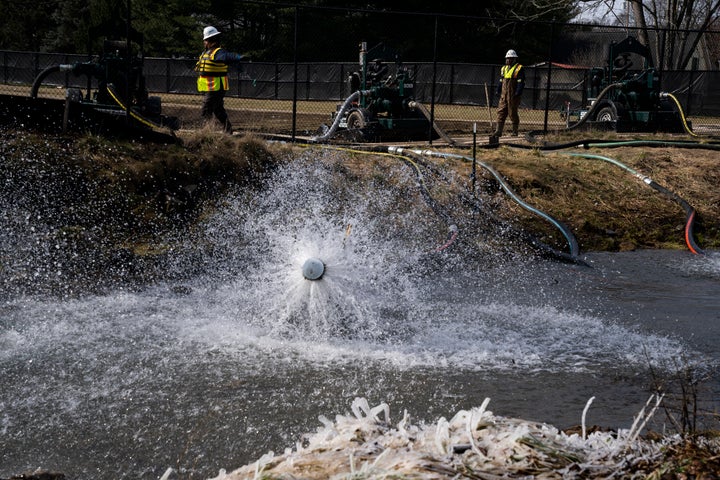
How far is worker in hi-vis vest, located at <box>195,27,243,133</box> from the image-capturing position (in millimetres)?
14586

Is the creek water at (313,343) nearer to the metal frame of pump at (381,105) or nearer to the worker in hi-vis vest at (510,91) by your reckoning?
the metal frame of pump at (381,105)

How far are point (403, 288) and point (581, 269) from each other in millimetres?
2781

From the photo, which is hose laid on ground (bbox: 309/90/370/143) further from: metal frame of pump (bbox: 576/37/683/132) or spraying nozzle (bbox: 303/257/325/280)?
spraying nozzle (bbox: 303/257/325/280)

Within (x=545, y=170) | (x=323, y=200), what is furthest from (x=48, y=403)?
(x=545, y=170)

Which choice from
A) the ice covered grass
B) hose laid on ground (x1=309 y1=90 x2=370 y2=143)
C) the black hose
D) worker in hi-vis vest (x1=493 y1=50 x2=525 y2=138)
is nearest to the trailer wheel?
worker in hi-vis vest (x1=493 y1=50 x2=525 y2=138)

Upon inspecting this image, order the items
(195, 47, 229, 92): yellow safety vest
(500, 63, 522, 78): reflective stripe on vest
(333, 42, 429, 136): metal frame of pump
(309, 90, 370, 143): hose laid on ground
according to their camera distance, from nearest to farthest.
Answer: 1. (195, 47, 229, 92): yellow safety vest
2. (309, 90, 370, 143): hose laid on ground
3. (333, 42, 429, 136): metal frame of pump
4. (500, 63, 522, 78): reflective stripe on vest

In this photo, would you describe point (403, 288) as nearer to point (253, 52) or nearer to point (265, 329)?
point (265, 329)

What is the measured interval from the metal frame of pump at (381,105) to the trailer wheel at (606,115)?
17.9 ft

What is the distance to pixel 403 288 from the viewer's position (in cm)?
986

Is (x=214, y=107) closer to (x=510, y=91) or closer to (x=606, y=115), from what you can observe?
(x=510, y=91)

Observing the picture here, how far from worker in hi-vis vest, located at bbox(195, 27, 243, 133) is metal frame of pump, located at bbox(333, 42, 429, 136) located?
3.07 m

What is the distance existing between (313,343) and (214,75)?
A: 8070mm

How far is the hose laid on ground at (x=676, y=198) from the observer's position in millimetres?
12836

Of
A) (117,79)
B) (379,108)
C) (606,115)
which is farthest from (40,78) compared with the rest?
(606,115)
